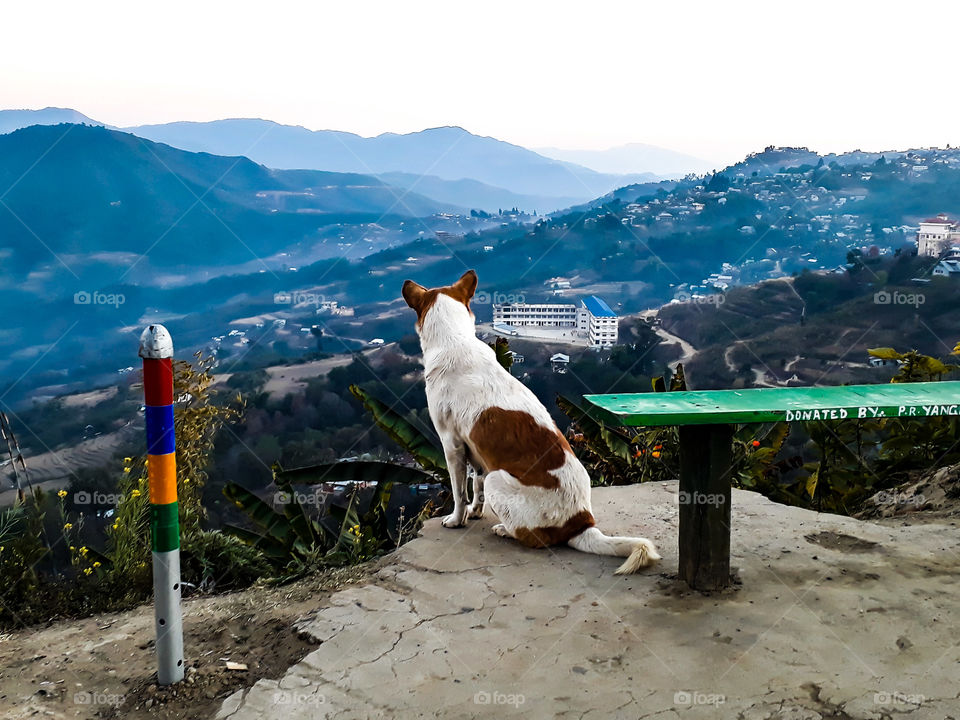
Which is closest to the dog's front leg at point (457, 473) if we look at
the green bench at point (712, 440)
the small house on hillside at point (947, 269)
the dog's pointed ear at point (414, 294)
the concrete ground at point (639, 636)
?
the concrete ground at point (639, 636)

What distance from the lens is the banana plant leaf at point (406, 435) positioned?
5.34m

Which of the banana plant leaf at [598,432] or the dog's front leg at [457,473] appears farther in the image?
the banana plant leaf at [598,432]

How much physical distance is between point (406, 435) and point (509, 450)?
5.47 ft

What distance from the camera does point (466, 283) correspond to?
443 cm

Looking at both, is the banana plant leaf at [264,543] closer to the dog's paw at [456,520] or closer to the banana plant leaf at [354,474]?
the banana plant leaf at [354,474]

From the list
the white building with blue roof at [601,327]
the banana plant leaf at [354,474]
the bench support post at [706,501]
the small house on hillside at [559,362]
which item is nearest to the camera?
the bench support post at [706,501]

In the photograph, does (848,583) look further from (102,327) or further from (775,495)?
(102,327)

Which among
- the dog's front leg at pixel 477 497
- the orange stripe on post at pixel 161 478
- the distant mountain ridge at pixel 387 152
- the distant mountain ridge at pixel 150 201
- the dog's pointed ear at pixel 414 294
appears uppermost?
the distant mountain ridge at pixel 387 152

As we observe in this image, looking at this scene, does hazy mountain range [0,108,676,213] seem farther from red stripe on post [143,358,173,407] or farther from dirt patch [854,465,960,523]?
red stripe on post [143,358,173,407]

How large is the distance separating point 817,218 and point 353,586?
19.0 m

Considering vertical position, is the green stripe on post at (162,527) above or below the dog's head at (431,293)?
below

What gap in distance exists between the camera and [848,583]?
3490 mm

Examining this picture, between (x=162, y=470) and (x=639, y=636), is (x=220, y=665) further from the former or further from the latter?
(x=639, y=636)

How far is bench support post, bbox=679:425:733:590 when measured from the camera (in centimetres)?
340
